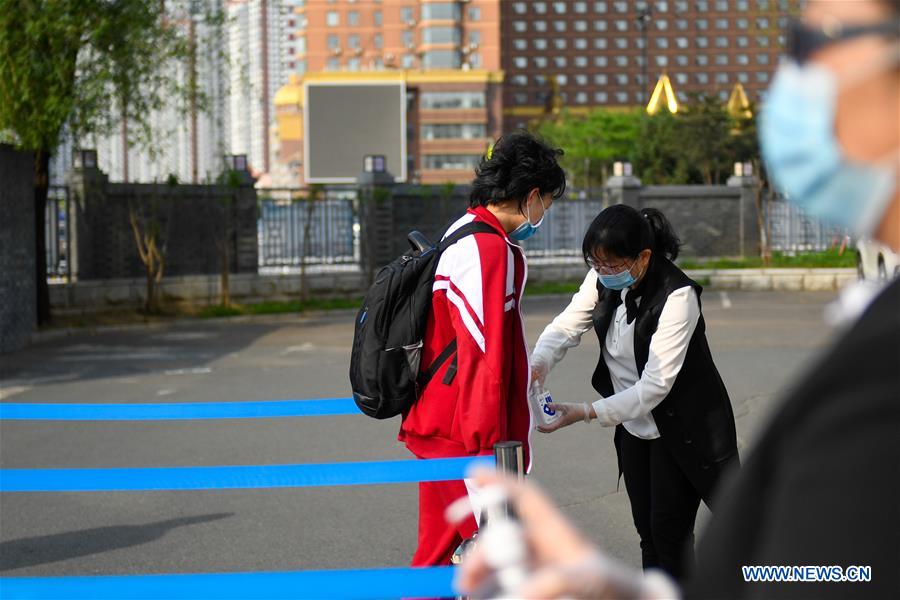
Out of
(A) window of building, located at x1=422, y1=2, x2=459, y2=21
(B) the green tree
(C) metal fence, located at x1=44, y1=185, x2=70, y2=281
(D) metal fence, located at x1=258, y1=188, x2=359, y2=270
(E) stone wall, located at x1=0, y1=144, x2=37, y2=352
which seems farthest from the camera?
(A) window of building, located at x1=422, y1=2, x2=459, y2=21

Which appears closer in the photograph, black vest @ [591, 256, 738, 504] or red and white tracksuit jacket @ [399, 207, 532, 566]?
red and white tracksuit jacket @ [399, 207, 532, 566]

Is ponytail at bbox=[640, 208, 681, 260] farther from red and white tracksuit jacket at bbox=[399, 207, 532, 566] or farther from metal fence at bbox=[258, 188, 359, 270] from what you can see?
metal fence at bbox=[258, 188, 359, 270]

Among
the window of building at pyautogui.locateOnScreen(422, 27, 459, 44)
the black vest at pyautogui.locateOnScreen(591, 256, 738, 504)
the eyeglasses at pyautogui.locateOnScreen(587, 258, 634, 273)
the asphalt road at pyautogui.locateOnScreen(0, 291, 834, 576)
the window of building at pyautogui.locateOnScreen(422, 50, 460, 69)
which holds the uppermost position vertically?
the window of building at pyautogui.locateOnScreen(422, 27, 459, 44)

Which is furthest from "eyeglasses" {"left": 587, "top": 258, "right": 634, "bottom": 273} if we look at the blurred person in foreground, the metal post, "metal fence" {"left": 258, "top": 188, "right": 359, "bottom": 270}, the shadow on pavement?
"metal fence" {"left": 258, "top": 188, "right": 359, "bottom": 270}

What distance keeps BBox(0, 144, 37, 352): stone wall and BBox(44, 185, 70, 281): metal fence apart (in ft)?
11.8

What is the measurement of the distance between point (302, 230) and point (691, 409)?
77.5ft

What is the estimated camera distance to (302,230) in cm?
2750

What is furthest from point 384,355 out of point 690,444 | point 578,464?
point 578,464

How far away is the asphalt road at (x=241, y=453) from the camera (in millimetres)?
6625

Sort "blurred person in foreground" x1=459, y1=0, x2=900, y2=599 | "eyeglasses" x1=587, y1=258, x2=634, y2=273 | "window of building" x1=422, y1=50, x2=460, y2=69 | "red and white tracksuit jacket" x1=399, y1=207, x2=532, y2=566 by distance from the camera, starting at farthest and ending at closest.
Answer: "window of building" x1=422, y1=50, x2=460, y2=69 < "eyeglasses" x1=587, y1=258, x2=634, y2=273 < "red and white tracksuit jacket" x1=399, y1=207, x2=532, y2=566 < "blurred person in foreground" x1=459, y1=0, x2=900, y2=599

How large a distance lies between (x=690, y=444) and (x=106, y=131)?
17.2 metres

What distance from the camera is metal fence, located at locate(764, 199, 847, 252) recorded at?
1368 inches

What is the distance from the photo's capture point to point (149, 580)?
230cm

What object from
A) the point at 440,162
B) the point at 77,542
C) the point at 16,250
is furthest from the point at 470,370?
the point at 440,162
